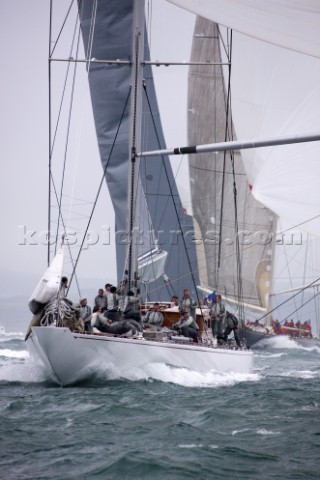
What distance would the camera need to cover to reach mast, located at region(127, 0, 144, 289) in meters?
17.2

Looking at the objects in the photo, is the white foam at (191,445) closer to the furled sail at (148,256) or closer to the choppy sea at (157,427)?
the choppy sea at (157,427)

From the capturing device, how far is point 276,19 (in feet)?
35.6

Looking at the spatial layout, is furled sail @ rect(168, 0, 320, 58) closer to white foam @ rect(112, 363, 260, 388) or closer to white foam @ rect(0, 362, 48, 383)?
white foam @ rect(112, 363, 260, 388)

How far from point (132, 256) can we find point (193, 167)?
18.0m

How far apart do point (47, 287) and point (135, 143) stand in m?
4.41

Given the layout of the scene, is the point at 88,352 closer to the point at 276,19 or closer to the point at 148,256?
the point at 276,19

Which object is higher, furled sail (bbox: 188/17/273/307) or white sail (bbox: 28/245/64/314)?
furled sail (bbox: 188/17/273/307)

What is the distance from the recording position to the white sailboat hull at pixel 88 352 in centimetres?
1372

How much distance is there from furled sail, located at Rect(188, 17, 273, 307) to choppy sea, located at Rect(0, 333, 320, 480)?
13945mm

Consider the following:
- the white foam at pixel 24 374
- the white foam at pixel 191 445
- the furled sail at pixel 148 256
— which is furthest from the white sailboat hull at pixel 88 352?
the furled sail at pixel 148 256

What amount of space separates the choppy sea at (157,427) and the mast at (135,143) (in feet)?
10.1

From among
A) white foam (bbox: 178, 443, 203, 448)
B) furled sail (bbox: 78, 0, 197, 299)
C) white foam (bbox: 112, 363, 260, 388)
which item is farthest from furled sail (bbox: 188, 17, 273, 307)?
white foam (bbox: 178, 443, 203, 448)

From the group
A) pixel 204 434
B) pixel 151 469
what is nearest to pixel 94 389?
pixel 204 434

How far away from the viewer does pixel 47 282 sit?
48.9 ft
